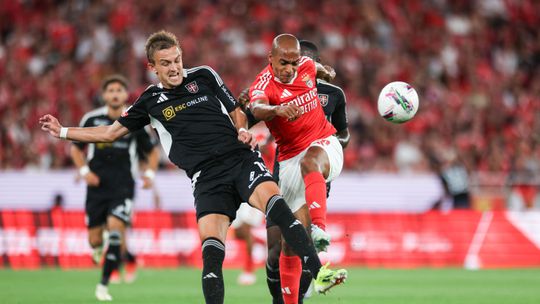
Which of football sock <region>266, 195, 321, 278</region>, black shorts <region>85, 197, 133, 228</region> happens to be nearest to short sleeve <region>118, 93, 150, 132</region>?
football sock <region>266, 195, 321, 278</region>

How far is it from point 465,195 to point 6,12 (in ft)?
42.7

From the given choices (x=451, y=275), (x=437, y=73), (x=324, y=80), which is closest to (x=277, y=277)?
(x=324, y=80)

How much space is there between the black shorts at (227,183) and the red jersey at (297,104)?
68cm

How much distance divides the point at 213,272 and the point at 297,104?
194 centimetres

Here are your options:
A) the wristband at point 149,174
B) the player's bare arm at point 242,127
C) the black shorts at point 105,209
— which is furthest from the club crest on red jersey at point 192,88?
the wristband at point 149,174

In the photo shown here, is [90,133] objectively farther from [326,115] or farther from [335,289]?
[335,289]

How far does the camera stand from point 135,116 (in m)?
8.71

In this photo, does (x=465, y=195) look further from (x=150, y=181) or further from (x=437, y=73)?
(x=150, y=181)

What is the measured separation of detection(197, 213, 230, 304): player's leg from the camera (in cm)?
795

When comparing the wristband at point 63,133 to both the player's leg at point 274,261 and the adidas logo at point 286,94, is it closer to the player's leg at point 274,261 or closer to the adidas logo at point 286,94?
the adidas logo at point 286,94

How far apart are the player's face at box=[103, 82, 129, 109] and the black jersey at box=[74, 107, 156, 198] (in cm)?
23

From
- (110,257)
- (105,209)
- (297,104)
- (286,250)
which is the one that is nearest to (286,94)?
(297,104)

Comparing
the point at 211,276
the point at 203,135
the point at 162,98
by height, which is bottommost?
the point at 211,276

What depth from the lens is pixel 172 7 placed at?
2558 centimetres
